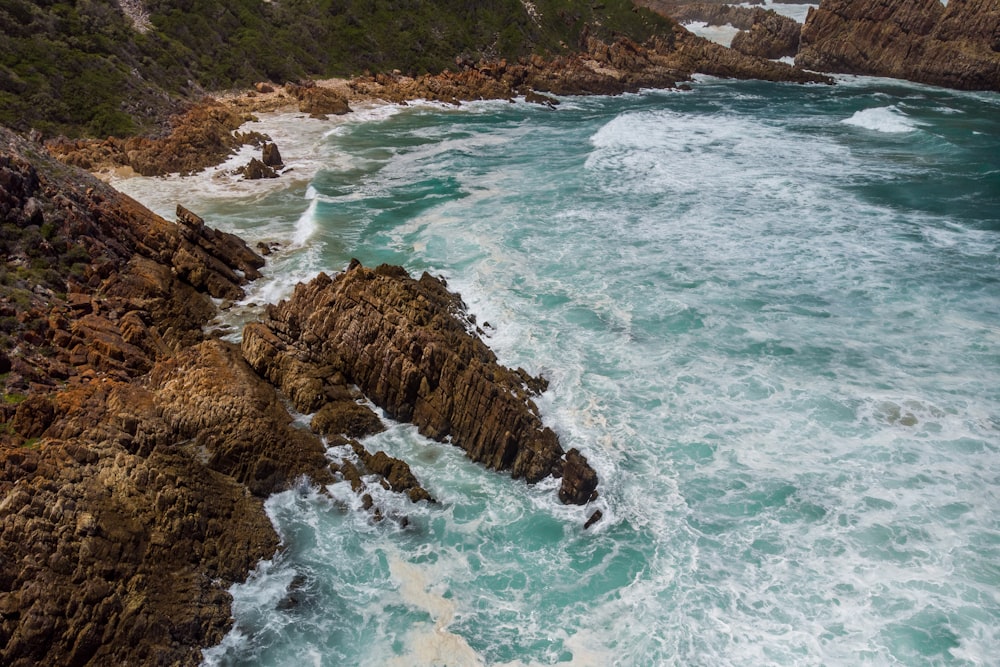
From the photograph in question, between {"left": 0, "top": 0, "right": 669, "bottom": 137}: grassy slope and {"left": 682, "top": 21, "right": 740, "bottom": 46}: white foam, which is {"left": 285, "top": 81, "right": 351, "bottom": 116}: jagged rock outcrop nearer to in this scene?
{"left": 0, "top": 0, "right": 669, "bottom": 137}: grassy slope

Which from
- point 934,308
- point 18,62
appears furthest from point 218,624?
point 18,62

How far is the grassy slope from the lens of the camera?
1758 inches

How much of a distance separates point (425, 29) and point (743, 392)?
255ft

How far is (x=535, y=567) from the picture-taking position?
47.8 feet

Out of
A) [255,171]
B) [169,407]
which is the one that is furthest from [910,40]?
[169,407]

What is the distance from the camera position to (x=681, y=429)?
18688mm

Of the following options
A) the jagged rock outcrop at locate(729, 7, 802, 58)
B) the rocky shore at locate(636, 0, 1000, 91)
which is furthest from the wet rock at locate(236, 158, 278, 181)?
the jagged rock outcrop at locate(729, 7, 802, 58)

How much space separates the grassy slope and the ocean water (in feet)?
47.7

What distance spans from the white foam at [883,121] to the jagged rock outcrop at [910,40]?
24673 millimetres

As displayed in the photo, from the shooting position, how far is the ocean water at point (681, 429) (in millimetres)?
13031

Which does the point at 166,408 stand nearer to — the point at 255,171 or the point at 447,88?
the point at 255,171

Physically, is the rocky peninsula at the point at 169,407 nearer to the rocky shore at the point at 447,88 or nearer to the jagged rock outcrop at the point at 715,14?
the rocky shore at the point at 447,88

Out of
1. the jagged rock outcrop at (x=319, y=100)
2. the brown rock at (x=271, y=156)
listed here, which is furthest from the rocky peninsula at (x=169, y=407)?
the jagged rock outcrop at (x=319, y=100)

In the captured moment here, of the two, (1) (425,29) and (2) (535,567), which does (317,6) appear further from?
(2) (535,567)
